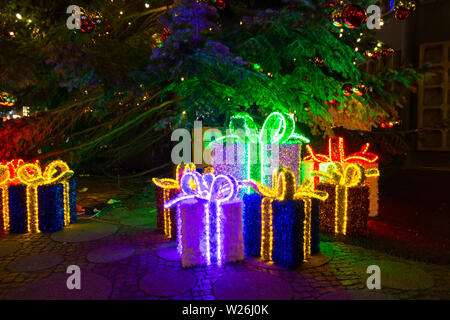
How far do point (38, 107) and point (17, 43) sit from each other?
221 centimetres

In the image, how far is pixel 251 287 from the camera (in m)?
3.89

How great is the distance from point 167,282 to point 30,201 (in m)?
3.58

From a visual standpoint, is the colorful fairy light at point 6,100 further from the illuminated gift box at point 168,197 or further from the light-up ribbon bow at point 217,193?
the light-up ribbon bow at point 217,193

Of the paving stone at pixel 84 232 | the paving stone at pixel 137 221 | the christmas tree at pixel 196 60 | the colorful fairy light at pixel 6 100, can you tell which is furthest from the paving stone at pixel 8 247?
the colorful fairy light at pixel 6 100

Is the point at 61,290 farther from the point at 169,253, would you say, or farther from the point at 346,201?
the point at 346,201

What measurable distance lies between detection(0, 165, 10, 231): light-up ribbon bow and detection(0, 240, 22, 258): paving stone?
612 millimetres

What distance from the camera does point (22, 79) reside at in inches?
213

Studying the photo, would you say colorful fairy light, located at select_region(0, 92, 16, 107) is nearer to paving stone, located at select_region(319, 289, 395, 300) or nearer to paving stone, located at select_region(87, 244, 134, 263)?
paving stone, located at select_region(87, 244, 134, 263)

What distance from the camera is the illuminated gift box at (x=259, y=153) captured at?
499cm

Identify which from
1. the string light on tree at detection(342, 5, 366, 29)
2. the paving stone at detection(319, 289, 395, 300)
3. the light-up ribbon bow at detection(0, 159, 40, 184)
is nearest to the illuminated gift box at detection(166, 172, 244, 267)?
the paving stone at detection(319, 289, 395, 300)

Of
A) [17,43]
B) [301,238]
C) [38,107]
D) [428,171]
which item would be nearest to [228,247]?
[301,238]

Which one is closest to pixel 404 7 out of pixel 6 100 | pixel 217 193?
pixel 217 193

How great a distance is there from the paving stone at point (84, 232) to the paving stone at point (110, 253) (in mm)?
664

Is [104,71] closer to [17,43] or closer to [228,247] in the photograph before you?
[17,43]
